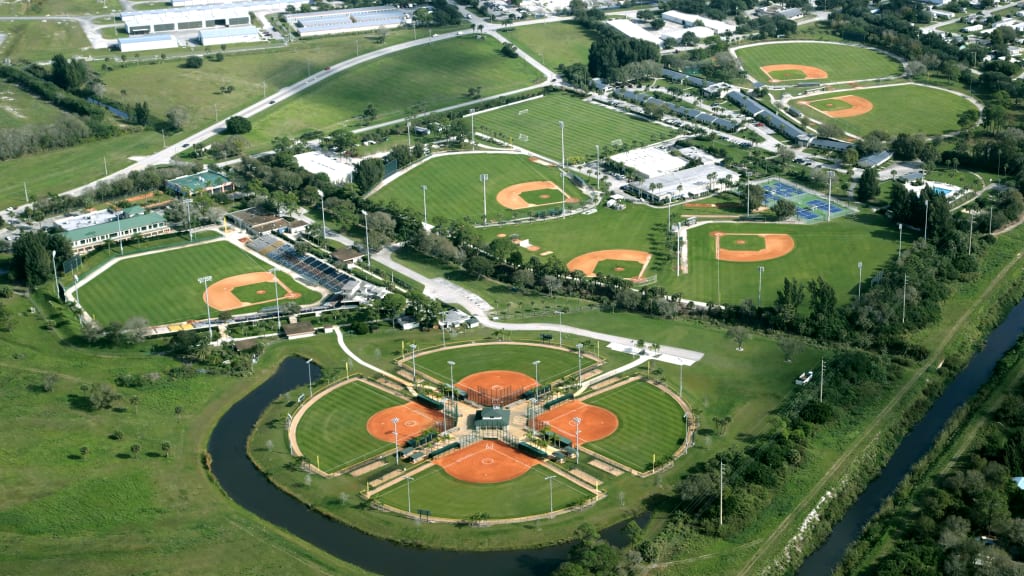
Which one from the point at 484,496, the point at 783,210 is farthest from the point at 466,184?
the point at 484,496

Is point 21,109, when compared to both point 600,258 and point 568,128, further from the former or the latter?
point 600,258

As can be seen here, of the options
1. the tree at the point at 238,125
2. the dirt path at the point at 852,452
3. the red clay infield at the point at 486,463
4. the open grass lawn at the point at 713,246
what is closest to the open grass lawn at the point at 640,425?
the red clay infield at the point at 486,463

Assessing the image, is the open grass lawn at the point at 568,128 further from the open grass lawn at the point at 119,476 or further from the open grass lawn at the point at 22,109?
the open grass lawn at the point at 22,109

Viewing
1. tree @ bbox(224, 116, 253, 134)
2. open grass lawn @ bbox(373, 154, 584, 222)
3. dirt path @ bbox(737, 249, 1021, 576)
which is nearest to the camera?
dirt path @ bbox(737, 249, 1021, 576)

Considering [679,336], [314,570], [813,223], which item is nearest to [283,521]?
[314,570]

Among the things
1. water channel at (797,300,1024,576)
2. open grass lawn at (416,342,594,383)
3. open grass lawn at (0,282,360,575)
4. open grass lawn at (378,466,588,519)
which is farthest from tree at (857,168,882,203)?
open grass lawn at (378,466,588,519)

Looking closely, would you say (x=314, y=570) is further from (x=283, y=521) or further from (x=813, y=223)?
(x=813, y=223)

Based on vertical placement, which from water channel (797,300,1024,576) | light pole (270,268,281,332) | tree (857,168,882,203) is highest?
tree (857,168,882,203)

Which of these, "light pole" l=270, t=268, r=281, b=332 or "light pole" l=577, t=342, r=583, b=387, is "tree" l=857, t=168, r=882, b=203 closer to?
"light pole" l=577, t=342, r=583, b=387
